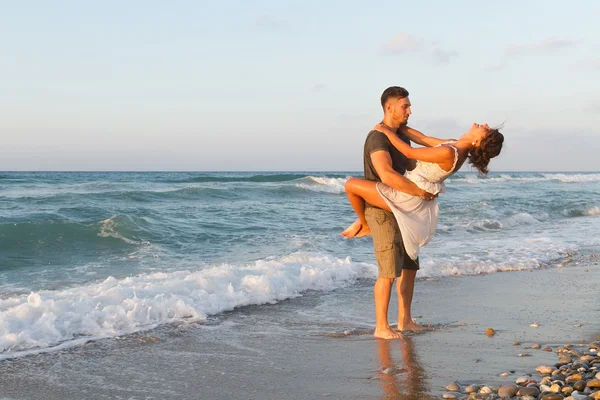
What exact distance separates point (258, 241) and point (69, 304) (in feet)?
21.4

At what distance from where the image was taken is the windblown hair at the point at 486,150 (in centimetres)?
484

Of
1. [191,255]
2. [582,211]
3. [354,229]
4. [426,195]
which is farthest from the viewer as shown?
[582,211]

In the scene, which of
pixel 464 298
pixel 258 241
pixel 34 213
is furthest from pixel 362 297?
pixel 34 213

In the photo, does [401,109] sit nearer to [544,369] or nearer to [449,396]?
[544,369]

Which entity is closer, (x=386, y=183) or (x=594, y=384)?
(x=594, y=384)

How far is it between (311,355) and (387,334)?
31.5 inches

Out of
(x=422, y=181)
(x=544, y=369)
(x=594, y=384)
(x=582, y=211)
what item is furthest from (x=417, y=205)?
(x=582, y=211)

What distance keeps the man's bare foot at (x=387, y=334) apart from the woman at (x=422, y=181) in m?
0.65

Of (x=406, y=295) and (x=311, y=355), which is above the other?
(x=406, y=295)

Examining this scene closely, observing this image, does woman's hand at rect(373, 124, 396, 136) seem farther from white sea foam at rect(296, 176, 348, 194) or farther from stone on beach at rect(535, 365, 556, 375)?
white sea foam at rect(296, 176, 348, 194)

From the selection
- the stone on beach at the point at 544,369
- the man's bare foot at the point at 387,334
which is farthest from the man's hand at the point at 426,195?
the stone on beach at the point at 544,369

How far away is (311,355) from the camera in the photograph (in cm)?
476

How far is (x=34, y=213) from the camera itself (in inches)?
614

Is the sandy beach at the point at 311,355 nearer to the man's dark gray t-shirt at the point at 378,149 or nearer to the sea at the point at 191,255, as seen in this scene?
the sea at the point at 191,255
